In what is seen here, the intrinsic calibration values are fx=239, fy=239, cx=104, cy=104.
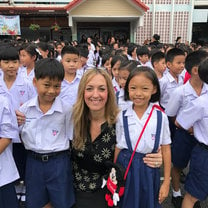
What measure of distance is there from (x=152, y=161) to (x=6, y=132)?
1.05 meters

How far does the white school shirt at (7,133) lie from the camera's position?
1696mm

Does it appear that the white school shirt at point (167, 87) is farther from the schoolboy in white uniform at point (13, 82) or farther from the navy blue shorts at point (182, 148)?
the schoolboy in white uniform at point (13, 82)

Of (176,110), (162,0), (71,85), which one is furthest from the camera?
(162,0)

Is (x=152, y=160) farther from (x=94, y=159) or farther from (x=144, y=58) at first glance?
(x=144, y=58)

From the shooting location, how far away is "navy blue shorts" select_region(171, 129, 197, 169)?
2.45 metres

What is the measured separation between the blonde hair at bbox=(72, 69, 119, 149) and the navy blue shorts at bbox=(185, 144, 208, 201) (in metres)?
0.82

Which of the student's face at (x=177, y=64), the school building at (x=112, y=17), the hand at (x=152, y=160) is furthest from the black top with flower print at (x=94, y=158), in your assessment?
the school building at (x=112, y=17)

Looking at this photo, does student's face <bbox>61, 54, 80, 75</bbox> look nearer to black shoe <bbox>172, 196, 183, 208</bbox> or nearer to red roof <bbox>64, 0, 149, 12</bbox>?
black shoe <bbox>172, 196, 183, 208</bbox>

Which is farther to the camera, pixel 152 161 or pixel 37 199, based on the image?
pixel 37 199

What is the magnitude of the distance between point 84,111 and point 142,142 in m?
0.48

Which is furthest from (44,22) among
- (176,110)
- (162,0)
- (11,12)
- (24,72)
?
(176,110)

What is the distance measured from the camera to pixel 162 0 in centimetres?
1381

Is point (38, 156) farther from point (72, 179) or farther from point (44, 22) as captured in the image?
point (44, 22)

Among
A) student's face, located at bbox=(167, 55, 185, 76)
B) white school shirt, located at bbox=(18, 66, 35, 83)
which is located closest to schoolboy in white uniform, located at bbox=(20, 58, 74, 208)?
white school shirt, located at bbox=(18, 66, 35, 83)
